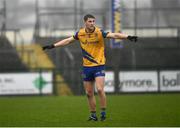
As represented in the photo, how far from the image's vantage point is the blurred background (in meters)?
29.2

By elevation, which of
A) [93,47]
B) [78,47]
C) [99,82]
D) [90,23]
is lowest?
[78,47]

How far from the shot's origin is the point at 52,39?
105ft

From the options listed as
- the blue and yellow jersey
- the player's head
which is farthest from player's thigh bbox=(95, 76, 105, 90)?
the player's head

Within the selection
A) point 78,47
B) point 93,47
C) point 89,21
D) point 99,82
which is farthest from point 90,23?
point 78,47

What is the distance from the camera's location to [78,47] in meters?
31.7

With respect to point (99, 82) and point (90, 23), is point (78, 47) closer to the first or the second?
point (99, 82)

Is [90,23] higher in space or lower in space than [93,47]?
higher

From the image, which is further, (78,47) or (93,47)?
(78,47)

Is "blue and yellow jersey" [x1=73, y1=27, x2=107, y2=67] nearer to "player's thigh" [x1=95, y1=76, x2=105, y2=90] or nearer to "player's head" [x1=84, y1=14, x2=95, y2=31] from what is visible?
"player's head" [x1=84, y1=14, x2=95, y2=31]

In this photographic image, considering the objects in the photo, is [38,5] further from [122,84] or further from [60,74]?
[122,84]

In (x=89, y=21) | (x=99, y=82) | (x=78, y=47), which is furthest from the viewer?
(x=78, y=47)

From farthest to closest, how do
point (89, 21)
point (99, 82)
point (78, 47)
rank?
point (78, 47)
point (99, 82)
point (89, 21)

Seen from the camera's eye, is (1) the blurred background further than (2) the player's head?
Yes

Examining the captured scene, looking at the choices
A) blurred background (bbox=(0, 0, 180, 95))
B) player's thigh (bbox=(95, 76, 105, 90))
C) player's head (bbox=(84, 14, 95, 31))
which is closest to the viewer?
player's head (bbox=(84, 14, 95, 31))
